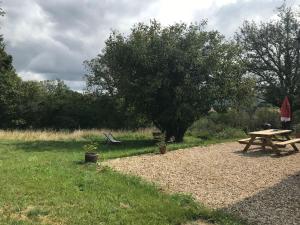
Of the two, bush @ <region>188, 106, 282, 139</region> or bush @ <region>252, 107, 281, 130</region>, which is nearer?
bush @ <region>188, 106, 282, 139</region>

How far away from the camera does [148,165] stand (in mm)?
11961

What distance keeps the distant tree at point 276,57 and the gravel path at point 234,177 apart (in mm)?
18385

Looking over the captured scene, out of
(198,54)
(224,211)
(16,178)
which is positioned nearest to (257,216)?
(224,211)

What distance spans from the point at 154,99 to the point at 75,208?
13.1 m

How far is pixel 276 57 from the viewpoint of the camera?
32562 mm

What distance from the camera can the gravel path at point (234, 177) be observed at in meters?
7.37

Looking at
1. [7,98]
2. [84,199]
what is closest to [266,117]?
[7,98]

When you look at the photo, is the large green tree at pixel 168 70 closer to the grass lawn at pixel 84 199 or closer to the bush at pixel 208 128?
the bush at pixel 208 128

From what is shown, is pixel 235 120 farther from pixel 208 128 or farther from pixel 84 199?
pixel 84 199

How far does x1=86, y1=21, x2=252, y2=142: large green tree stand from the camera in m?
19.2

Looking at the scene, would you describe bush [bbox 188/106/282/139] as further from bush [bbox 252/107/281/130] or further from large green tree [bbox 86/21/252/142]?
large green tree [bbox 86/21/252/142]

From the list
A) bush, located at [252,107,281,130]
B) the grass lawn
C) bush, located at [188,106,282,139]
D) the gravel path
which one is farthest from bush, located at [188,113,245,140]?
the grass lawn

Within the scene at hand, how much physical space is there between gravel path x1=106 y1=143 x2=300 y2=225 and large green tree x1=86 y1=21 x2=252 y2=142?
14.6 ft

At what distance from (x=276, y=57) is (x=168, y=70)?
1599 cm
